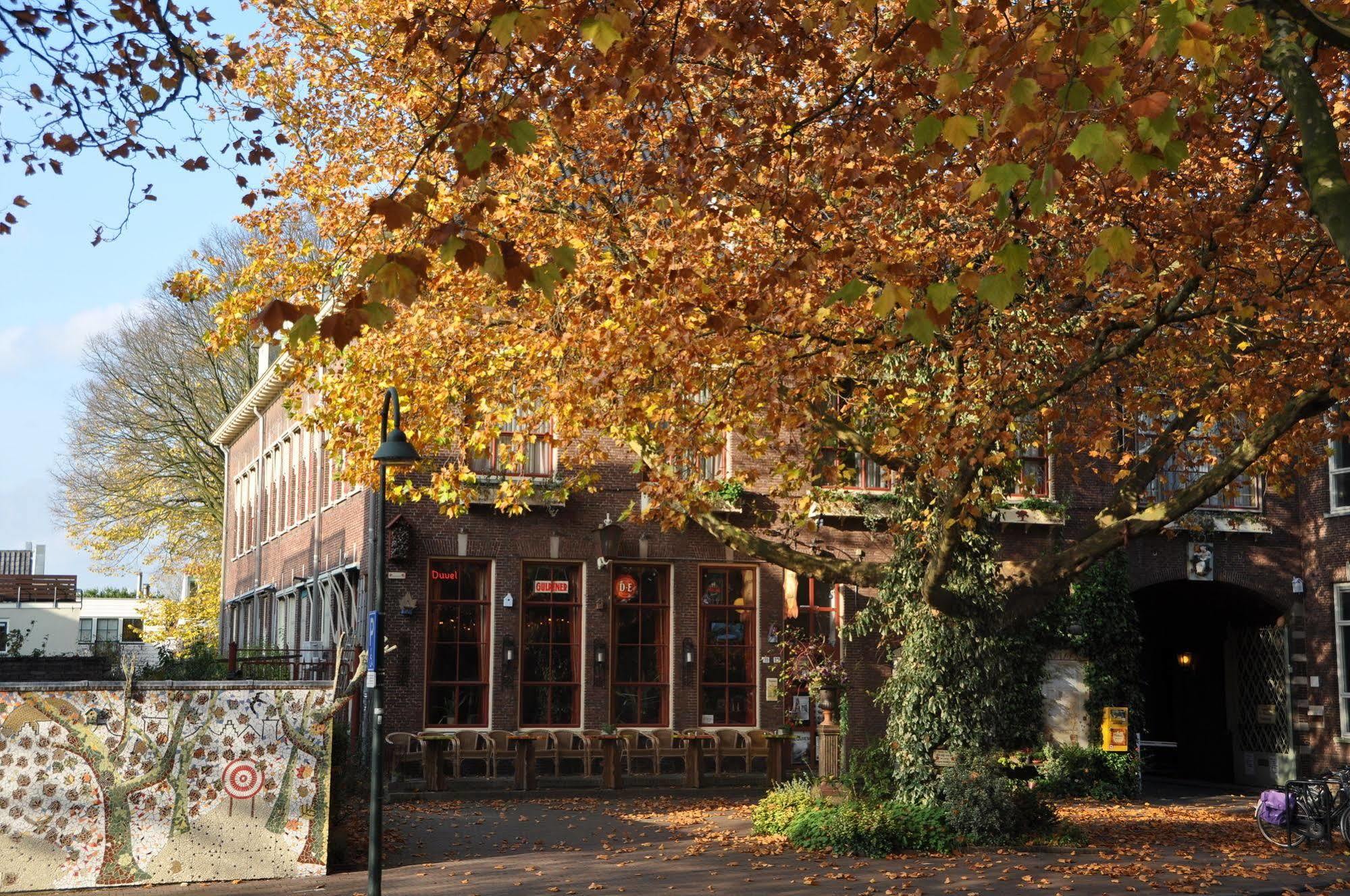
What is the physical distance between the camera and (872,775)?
59.1 feet

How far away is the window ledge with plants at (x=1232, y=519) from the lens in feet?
87.9

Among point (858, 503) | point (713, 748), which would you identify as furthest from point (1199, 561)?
point (713, 748)

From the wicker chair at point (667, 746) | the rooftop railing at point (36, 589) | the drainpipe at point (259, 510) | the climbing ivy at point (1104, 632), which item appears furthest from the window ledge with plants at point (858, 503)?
the rooftop railing at point (36, 589)

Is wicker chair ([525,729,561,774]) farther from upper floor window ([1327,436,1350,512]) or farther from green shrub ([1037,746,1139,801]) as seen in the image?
upper floor window ([1327,436,1350,512])

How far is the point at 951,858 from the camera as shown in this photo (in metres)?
15.8

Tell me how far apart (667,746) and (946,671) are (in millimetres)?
8057

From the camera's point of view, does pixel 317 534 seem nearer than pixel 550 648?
No

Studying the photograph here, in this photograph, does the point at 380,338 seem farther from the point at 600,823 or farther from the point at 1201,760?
the point at 1201,760

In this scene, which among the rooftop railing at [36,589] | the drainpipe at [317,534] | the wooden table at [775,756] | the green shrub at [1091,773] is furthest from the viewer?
the rooftop railing at [36,589]

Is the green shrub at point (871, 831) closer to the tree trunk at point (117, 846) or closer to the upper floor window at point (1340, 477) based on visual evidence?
the tree trunk at point (117, 846)

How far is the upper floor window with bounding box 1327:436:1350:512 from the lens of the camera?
26.6 meters

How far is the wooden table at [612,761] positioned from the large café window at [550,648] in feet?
4.47

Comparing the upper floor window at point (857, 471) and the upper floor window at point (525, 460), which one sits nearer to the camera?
the upper floor window at point (857, 471)

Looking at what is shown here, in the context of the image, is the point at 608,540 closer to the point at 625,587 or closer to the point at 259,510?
the point at 625,587
